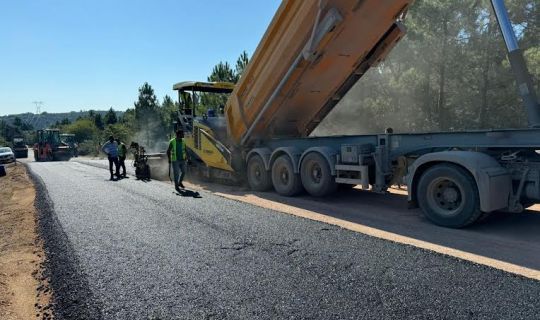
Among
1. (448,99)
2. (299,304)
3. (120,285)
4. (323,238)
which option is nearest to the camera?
(299,304)

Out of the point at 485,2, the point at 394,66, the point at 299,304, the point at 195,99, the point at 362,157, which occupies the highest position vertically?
the point at 485,2

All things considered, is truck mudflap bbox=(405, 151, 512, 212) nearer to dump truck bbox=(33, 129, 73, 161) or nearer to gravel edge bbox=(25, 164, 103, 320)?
gravel edge bbox=(25, 164, 103, 320)

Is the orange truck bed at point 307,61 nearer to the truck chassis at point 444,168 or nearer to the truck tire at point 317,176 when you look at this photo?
the truck chassis at point 444,168

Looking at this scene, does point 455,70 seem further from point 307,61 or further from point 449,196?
point 449,196

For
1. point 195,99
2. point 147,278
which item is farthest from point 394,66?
point 147,278

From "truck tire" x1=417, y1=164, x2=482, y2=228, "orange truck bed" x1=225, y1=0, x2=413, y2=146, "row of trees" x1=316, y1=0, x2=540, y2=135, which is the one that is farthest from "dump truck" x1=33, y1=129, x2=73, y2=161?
"truck tire" x1=417, y1=164, x2=482, y2=228

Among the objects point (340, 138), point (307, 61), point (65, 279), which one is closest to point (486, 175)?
point (340, 138)

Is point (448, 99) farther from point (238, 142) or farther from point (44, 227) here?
point (44, 227)

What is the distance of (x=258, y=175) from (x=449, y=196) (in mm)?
4802

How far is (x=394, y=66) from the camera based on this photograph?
18.1 m

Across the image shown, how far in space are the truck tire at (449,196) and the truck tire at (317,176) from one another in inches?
82.2

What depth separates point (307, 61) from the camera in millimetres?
7551

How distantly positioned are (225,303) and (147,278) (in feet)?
3.16

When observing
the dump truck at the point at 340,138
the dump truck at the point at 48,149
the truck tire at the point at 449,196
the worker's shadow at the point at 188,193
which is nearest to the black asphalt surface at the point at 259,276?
the truck tire at the point at 449,196
